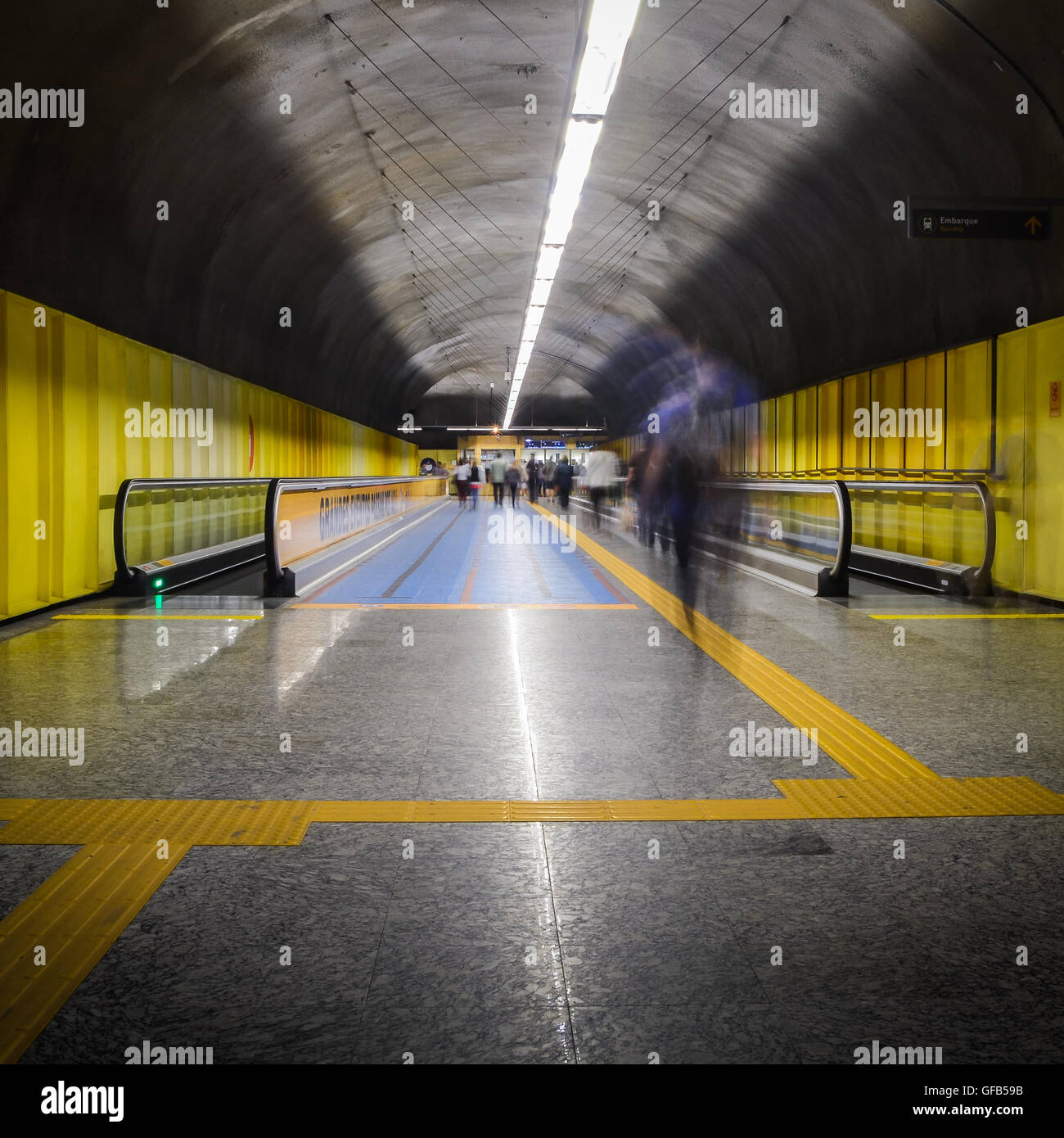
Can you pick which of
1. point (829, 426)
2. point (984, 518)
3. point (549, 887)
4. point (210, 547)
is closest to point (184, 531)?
point (210, 547)

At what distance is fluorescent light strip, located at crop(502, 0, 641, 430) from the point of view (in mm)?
9172

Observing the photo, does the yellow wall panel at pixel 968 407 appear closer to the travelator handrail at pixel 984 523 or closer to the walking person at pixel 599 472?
the travelator handrail at pixel 984 523

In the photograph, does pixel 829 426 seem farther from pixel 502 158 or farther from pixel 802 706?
pixel 802 706

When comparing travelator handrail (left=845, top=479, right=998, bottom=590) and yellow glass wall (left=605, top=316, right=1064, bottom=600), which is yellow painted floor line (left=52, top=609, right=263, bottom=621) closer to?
travelator handrail (left=845, top=479, right=998, bottom=590)

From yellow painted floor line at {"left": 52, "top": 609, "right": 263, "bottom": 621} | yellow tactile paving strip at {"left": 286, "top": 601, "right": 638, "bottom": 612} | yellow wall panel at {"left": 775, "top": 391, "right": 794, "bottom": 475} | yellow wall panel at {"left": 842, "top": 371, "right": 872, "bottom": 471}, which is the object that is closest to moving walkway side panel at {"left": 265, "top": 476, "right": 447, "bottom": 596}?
yellow tactile paving strip at {"left": 286, "top": 601, "right": 638, "bottom": 612}

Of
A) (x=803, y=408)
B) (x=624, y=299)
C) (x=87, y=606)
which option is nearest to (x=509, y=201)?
(x=803, y=408)

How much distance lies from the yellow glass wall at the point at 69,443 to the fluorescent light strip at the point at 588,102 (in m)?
5.25

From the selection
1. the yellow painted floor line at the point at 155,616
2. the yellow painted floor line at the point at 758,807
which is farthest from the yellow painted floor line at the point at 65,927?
the yellow painted floor line at the point at 155,616

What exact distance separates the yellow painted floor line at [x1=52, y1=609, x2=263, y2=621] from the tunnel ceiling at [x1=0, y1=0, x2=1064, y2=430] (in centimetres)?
284

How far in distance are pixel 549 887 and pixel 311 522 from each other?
1079cm
